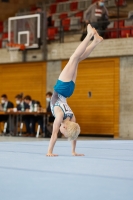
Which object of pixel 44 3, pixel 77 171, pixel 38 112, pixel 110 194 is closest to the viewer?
pixel 110 194

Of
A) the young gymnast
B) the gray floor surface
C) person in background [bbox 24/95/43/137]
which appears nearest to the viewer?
the gray floor surface

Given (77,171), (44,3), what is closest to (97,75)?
(44,3)

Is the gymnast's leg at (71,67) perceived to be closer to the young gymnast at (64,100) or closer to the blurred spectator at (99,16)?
the young gymnast at (64,100)

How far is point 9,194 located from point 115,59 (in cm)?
1280

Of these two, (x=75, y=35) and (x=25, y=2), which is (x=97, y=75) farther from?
(x=25, y=2)

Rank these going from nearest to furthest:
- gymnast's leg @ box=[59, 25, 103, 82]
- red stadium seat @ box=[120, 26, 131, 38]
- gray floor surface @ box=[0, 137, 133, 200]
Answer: gray floor surface @ box=[0, 137, 133, 200] → gymnast's leg @ box=[59, 25, 103, 82] → red stadium seat @ box=[120, 26, 131, 38]

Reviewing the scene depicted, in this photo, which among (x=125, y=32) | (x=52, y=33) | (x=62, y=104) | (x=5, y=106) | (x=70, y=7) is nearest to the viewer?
(x=62, y=104)

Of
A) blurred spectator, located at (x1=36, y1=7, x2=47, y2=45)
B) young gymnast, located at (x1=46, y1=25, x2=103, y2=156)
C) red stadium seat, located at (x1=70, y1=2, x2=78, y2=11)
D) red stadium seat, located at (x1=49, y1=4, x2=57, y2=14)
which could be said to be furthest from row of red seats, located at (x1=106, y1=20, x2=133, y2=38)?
young gymnast, located at (x1=46, y1=25, x2=103, y2=156)

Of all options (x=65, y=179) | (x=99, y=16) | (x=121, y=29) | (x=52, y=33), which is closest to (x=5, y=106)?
(x=52, y=33)

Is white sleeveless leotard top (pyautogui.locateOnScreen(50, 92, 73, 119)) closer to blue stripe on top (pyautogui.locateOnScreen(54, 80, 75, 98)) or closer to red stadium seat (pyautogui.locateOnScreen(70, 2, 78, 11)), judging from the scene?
blue stripe on top (pyautogui.locateOnScreen(54, 80, 75, 98))

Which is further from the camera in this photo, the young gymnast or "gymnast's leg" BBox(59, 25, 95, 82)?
"gymnast's leg" BBox(59, 25, 95, 82)

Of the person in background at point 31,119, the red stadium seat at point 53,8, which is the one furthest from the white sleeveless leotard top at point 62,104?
the red stadium seat at point 53,8

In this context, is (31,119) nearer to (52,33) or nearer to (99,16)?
(52,33)

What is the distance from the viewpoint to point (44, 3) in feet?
75.6
